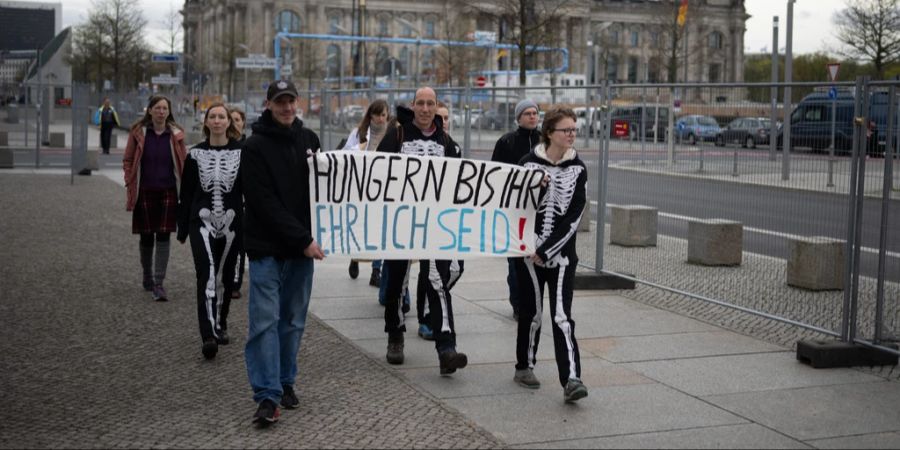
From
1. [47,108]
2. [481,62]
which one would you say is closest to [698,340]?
[47,108]

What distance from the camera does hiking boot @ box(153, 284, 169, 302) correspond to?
11.6m

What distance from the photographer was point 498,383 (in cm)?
817

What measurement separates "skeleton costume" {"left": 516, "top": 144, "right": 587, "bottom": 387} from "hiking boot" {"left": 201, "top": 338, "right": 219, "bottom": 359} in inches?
91.2

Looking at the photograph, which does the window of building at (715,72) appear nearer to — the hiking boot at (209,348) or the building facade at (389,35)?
the building facade at (389,35)

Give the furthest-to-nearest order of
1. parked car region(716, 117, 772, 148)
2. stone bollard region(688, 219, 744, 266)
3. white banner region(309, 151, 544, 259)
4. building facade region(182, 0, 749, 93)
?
building facade region(182, 0, 749, 93), stone bollard region(688, 219, 744, 266), parked car region(716, 117, 772, 148), white banner region(309, 151, 544, 259)

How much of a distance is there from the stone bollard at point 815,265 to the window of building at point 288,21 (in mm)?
128716

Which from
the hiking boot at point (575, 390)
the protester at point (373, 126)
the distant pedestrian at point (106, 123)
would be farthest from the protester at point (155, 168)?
the distant pedestrian at point (106, 123)

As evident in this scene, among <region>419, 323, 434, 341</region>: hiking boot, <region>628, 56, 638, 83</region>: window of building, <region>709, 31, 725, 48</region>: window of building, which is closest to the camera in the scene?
<region>419, 323, 434, 341</region>: hiking boot

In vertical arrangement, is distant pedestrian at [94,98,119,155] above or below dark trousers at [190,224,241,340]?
above

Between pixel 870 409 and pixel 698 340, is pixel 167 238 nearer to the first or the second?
pixel 698 340

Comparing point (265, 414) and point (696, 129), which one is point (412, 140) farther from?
point (696, 129)

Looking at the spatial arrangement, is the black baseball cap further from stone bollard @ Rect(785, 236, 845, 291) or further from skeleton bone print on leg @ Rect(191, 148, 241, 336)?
stone bollard @ Rect(785, 236, 845, 291)

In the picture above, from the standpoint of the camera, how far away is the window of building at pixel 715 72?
383 feet

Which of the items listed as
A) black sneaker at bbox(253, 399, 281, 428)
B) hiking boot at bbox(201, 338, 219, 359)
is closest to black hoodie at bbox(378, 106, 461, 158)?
hiking boot at bbox(201, 338, 219, 359)
